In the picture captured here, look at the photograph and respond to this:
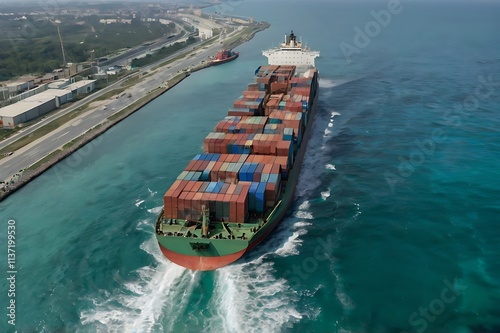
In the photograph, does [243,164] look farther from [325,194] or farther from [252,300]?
[252,300]

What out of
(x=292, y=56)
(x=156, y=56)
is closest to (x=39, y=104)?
(x=292, y=56)

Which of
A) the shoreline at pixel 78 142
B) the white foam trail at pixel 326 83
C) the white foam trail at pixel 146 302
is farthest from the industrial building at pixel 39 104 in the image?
the white foam trail at pixel 326 83

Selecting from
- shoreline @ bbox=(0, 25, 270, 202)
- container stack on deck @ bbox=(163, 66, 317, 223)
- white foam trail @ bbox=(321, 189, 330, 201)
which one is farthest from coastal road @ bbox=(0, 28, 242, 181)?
white foam trail @ bbox=(321, 189, 330, 201)

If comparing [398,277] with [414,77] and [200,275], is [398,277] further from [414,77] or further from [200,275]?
[414,77]

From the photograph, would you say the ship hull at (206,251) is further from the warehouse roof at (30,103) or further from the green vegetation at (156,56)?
the green vegetation at (156,56)

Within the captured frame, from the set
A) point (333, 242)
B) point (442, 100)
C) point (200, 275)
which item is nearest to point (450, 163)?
point (333, 242)

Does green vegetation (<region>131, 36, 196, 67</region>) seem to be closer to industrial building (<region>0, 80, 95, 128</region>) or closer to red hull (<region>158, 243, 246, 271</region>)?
industrial building (<region>0, 80, 95, 128</region>)
